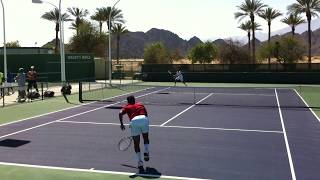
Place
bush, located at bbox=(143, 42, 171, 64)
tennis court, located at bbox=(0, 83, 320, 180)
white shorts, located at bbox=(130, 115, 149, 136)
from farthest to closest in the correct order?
bush, located at bbox=(143, 42, 171, 64)
tennis court, located at bbox=(0, 83, 320, 180)
white shorts, located at bbox=(130, 115, 149, 136)

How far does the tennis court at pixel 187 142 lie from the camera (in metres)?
12.1

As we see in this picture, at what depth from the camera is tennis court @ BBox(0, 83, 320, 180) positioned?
12.1 meters

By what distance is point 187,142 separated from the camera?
1572 centimetres

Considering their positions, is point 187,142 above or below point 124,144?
below

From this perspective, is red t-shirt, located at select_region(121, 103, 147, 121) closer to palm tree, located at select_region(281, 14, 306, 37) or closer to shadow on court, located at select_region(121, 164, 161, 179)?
shadow on court, located at select_region(121, 164, 161, 179)

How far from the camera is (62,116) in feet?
73.4

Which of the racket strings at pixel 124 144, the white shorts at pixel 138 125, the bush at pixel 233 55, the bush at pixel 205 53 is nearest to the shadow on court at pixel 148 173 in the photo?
the racket strings at pixel 124 144

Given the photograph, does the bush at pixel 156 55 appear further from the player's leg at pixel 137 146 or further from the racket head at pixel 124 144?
the player's leg at pixel 137 146

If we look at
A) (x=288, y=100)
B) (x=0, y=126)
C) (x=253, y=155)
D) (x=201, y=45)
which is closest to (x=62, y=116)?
(x=0, y=126)

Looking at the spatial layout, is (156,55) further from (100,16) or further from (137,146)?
(137,146)

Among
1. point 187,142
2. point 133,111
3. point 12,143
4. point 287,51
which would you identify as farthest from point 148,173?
point 287,51

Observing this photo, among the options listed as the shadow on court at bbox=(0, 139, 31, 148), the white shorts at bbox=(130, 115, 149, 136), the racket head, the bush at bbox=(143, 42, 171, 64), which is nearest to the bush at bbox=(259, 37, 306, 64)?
the bush at bbox=(143, 42, 171, 64)

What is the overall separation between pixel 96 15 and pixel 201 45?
17.4m

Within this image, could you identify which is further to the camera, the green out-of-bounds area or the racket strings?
the racket strings
